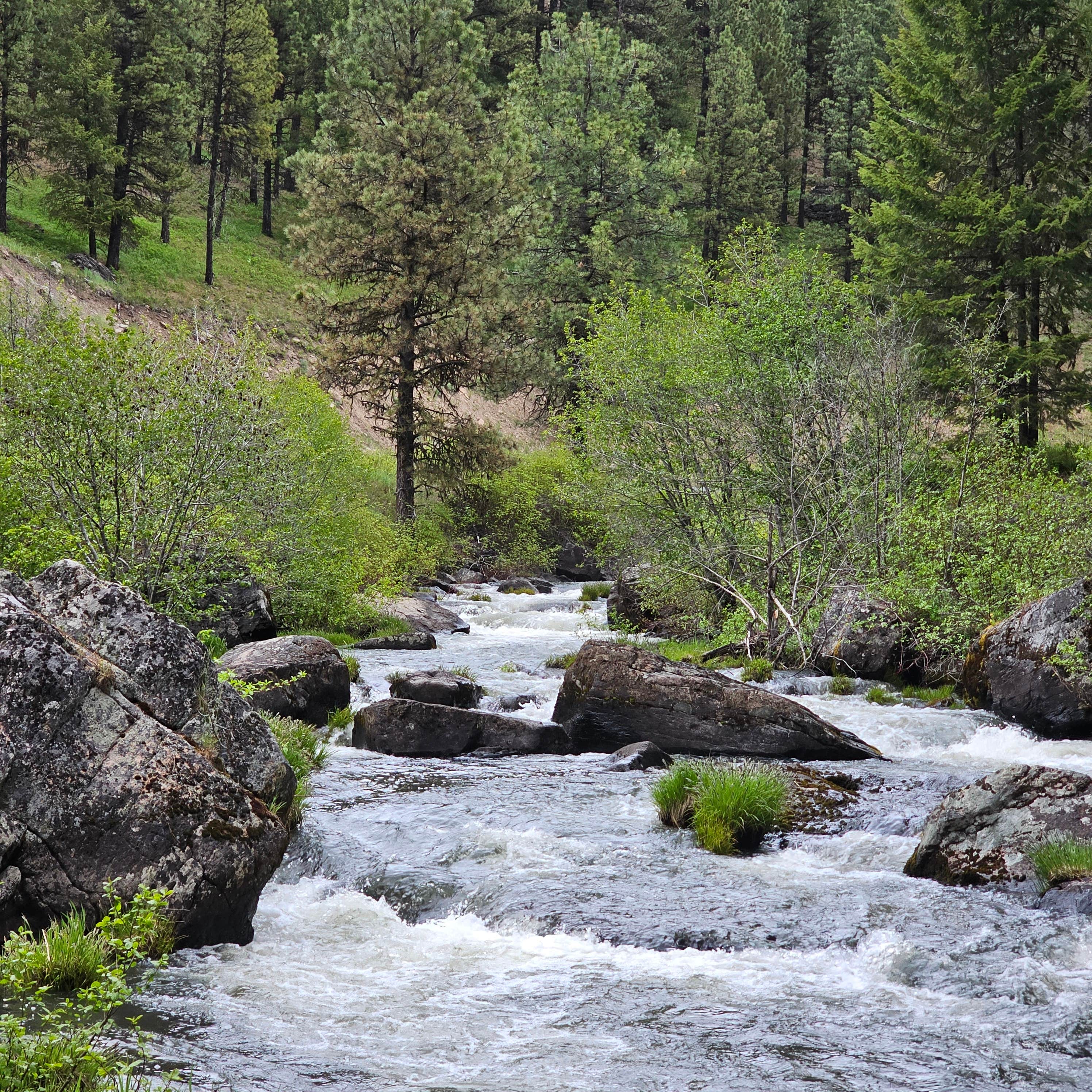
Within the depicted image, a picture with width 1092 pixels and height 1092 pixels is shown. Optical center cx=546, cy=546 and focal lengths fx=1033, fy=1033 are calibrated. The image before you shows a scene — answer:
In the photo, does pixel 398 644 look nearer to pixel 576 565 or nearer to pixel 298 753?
pixel 298 753

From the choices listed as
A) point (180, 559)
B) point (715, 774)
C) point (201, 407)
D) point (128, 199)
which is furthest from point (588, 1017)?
point (128, 199)

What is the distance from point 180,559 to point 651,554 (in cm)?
1124

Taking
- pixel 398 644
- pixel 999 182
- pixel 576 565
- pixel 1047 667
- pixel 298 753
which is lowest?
pixel 576 565

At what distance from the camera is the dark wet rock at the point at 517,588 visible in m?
33.3

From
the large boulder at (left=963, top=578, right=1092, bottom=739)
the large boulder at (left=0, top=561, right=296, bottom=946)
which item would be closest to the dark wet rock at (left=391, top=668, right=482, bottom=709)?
the large boulder at (left=0, top=561, right=296, bottom=946)

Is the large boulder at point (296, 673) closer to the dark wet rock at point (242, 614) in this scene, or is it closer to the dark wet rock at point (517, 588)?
the dark wet rock at point (242, 614)

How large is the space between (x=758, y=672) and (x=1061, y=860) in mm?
10020

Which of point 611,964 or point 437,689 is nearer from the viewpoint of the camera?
point 611,964

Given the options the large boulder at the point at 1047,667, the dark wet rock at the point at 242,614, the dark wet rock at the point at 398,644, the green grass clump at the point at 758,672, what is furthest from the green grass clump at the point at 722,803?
the dark wet rock at the point at 398,644

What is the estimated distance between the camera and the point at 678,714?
14.4 m

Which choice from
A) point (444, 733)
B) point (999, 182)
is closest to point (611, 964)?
point (444, 733)

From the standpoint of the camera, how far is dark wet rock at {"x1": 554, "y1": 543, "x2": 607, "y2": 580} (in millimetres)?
38562

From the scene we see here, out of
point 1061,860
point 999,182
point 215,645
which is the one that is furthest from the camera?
point 999,182

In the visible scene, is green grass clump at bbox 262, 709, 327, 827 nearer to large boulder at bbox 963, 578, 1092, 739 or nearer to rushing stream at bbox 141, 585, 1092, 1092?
rushing stream at bbox 141, 585, 1092, 1092
